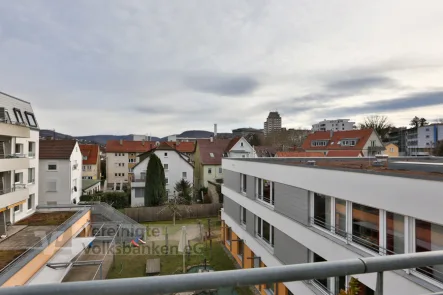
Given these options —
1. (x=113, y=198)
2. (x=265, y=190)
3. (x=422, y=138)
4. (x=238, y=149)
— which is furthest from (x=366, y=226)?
(x=422, y=138)

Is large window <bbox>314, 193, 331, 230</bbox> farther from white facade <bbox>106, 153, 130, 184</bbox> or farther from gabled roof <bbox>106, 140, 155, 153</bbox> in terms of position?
gabled roof <bbox>106, 140, 155, 153</bbox>

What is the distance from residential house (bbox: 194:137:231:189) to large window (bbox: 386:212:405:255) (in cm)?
2936

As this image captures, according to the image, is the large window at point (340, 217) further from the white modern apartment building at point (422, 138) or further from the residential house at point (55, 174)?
the white modern apartment building at point (422, 138)

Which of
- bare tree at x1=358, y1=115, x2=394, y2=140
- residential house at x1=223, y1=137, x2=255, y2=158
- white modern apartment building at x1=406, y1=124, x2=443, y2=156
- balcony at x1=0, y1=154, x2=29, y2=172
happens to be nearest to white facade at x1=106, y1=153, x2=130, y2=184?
residential house at x1=223, y1=137, x2=255, y2=158

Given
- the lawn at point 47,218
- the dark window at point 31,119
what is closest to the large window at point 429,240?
the lawn at point 47,218

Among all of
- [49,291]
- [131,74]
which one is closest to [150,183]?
[131,74]

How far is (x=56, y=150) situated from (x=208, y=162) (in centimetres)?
1722

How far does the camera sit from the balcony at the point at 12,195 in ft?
49.5

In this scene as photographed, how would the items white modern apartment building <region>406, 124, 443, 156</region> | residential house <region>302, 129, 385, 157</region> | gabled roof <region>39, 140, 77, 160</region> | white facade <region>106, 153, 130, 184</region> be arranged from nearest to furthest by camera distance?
1. gabled roof <region>39, 140, 77, 160</region>
2. residential house <region>302, 129, 385, 157</region>
3. white facade <region>106, 153, 130, 184</region>
4. white modern apartment building <region>406, 124, 443, 156</region>

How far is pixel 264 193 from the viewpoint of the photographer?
13453 mm

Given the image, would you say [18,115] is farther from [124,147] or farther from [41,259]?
[124,147]

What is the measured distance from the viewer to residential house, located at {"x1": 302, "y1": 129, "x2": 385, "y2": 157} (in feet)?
134

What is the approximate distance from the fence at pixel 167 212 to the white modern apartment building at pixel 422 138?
5725cm

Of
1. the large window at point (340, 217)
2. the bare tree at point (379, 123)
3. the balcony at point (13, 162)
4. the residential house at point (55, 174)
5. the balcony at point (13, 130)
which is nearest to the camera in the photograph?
the large window at point (340, 217)
